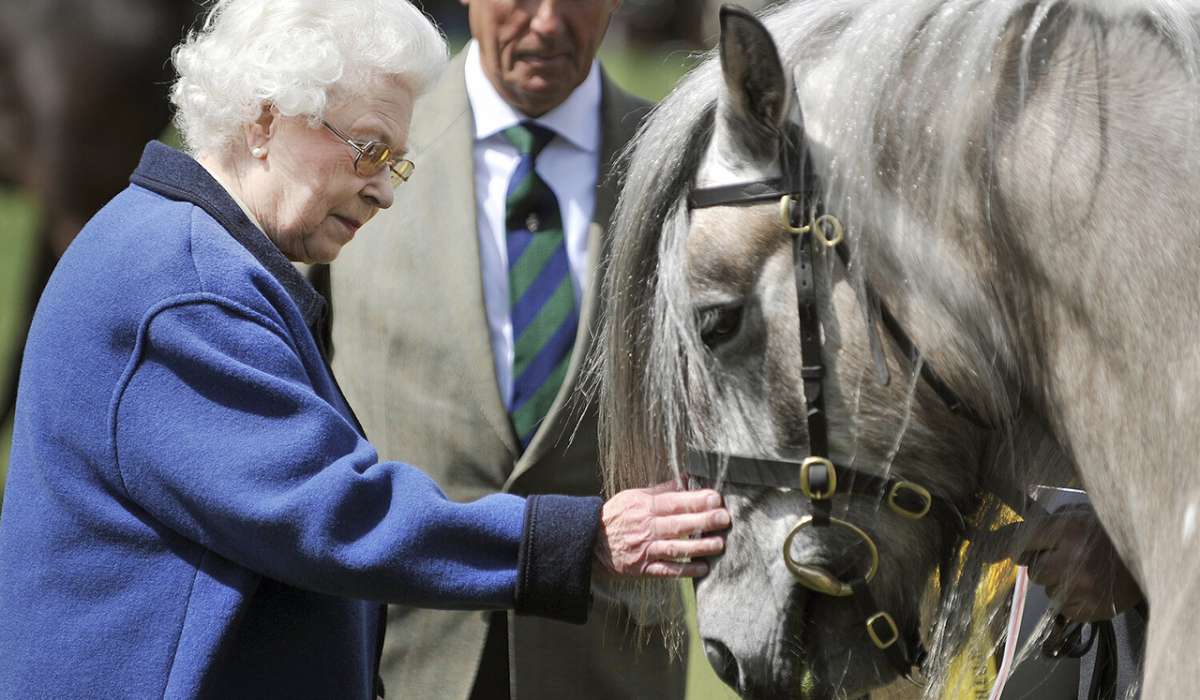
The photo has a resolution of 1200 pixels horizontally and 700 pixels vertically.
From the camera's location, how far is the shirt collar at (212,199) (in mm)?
1752

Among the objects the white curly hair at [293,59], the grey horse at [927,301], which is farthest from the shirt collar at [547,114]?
the grey horse at [927,301]

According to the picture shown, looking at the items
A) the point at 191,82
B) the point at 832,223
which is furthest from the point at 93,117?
the point at 832,223

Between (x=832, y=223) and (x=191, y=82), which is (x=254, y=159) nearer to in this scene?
(x=191, y=82)

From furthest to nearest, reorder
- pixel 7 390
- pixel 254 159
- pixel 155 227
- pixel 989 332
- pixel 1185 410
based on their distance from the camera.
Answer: pixel 7 390 < pixel 254 159 < pixel 155 227 < pixel 989 332 < pixel 1185 410

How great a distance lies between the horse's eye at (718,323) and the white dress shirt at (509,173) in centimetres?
89

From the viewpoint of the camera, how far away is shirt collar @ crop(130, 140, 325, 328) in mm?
1752

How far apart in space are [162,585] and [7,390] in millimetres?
4055

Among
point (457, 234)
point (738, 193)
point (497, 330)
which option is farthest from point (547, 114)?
point (738, 193)

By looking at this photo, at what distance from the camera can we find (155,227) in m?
1.69

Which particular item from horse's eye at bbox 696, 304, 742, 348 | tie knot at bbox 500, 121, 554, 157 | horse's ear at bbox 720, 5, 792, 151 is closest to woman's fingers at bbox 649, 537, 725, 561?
horse's eye at bbox 696, 304, 742, 348

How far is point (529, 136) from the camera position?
2717mm

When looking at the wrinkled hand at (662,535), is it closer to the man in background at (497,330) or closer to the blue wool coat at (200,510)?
the blue wool coat at (200,510)

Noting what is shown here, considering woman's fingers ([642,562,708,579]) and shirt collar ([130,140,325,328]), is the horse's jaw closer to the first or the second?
woman's fingers ([642,562,708,579])

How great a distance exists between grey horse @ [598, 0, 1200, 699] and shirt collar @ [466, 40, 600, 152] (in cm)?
95
